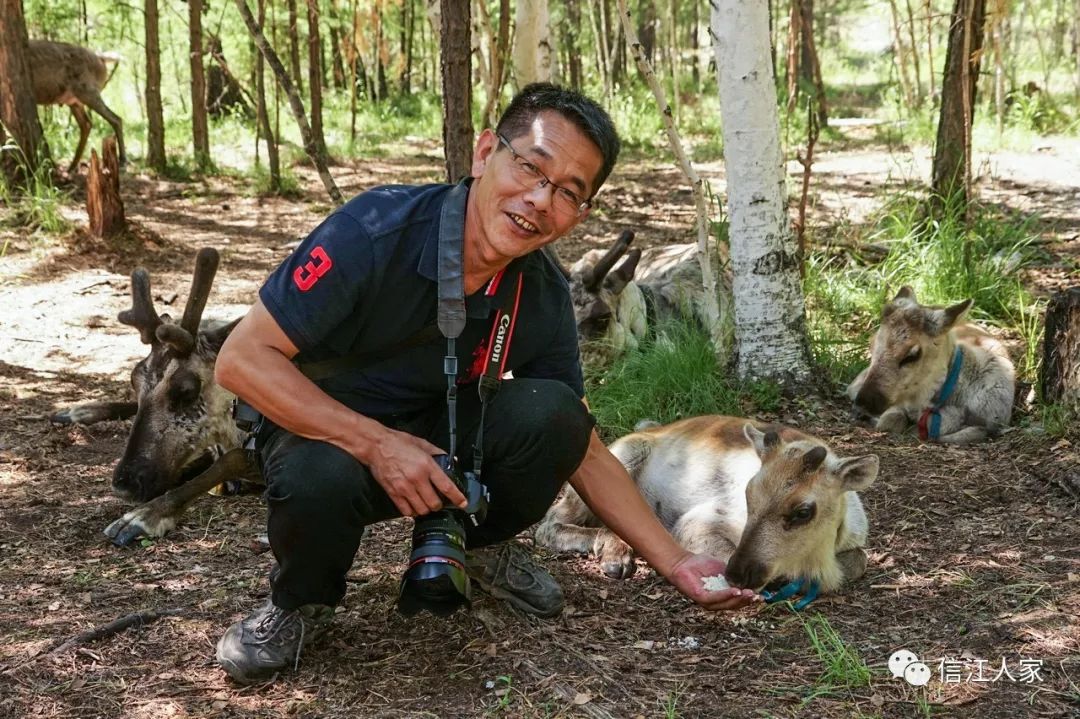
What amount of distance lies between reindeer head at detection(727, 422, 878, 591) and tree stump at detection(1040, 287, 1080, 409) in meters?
2.34

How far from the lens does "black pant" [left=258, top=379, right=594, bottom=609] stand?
128 inches

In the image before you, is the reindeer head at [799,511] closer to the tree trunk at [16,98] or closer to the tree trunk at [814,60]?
the tree trunk at [16,98]

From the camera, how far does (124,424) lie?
6.86 metres

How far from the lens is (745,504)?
16.0ft

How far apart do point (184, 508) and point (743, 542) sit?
269 cm

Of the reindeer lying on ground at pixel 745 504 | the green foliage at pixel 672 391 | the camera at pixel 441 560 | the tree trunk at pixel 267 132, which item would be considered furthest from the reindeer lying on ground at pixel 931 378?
the tree trunk at pixel 267 132

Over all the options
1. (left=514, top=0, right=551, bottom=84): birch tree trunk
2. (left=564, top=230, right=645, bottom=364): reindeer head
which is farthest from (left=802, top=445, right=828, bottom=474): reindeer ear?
(left=514, top=0, right=551, bottom=84): birch tree trunk

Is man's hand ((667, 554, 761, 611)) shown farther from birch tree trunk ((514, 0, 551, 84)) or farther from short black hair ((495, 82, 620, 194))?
birch tree trunk ((514, 0, 551, 84))

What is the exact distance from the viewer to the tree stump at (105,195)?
399 inches

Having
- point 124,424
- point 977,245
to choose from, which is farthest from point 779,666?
point 977,245

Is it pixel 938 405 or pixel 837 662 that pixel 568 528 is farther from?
pixel 938 405

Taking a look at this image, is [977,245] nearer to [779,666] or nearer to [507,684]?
[779,666]

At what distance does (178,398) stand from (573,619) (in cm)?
268

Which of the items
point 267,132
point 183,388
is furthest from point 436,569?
point 267,132
